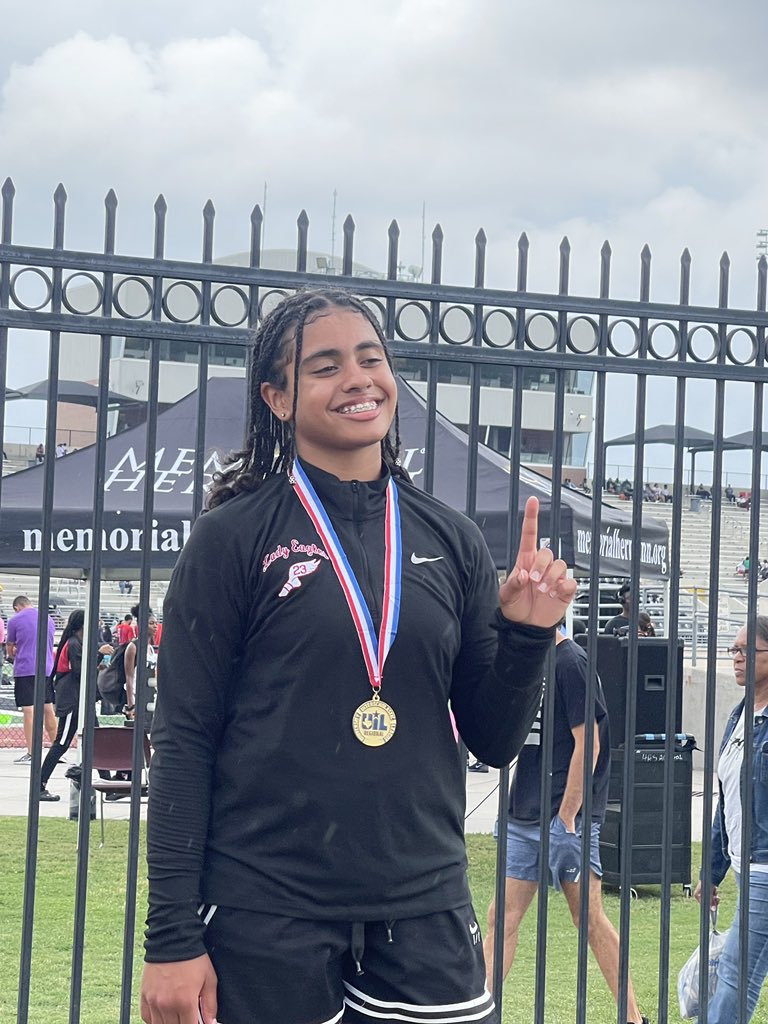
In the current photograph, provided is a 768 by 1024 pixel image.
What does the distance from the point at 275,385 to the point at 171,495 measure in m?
4.36

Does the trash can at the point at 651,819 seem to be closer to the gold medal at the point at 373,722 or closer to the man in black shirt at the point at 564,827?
the man in black shirt at the point at 564,827

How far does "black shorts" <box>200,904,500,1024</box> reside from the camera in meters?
2.30

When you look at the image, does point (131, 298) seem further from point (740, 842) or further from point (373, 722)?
point (740, 842)

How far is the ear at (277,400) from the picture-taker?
268 cm

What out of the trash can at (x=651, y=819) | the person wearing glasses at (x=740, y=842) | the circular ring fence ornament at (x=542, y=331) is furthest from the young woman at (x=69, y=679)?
the circular ring fence ornament at (x=542, y=331)

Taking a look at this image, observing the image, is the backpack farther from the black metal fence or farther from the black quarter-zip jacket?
the black quarter-zip jacket

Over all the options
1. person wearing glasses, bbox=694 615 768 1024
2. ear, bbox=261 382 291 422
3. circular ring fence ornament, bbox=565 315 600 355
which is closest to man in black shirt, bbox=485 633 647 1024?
person wearing glasses, bbox=694 615 768 1024

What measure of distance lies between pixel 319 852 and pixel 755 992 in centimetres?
305

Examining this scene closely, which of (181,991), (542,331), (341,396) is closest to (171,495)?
(542,331)

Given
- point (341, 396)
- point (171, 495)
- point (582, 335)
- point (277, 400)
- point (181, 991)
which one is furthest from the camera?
point (171, 495)

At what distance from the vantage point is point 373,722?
2377mm

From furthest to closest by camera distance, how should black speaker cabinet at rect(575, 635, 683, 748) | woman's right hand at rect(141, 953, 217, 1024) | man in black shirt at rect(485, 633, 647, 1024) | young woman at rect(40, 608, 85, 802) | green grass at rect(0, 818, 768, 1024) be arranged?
young woman at rect(40, 608, 85, 802) < black speaker cabinet at rect(575, 635, 683, 748) < green grass at rect(0, 818, 768, 1024) < man in black shirt at rect(485, 633, 647, 1024) < woman's right hand at rect(141, 953, 217, 1024)

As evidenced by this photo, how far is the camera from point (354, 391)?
8.44 feet

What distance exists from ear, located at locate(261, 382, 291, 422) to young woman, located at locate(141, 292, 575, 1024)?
0.71 ft
